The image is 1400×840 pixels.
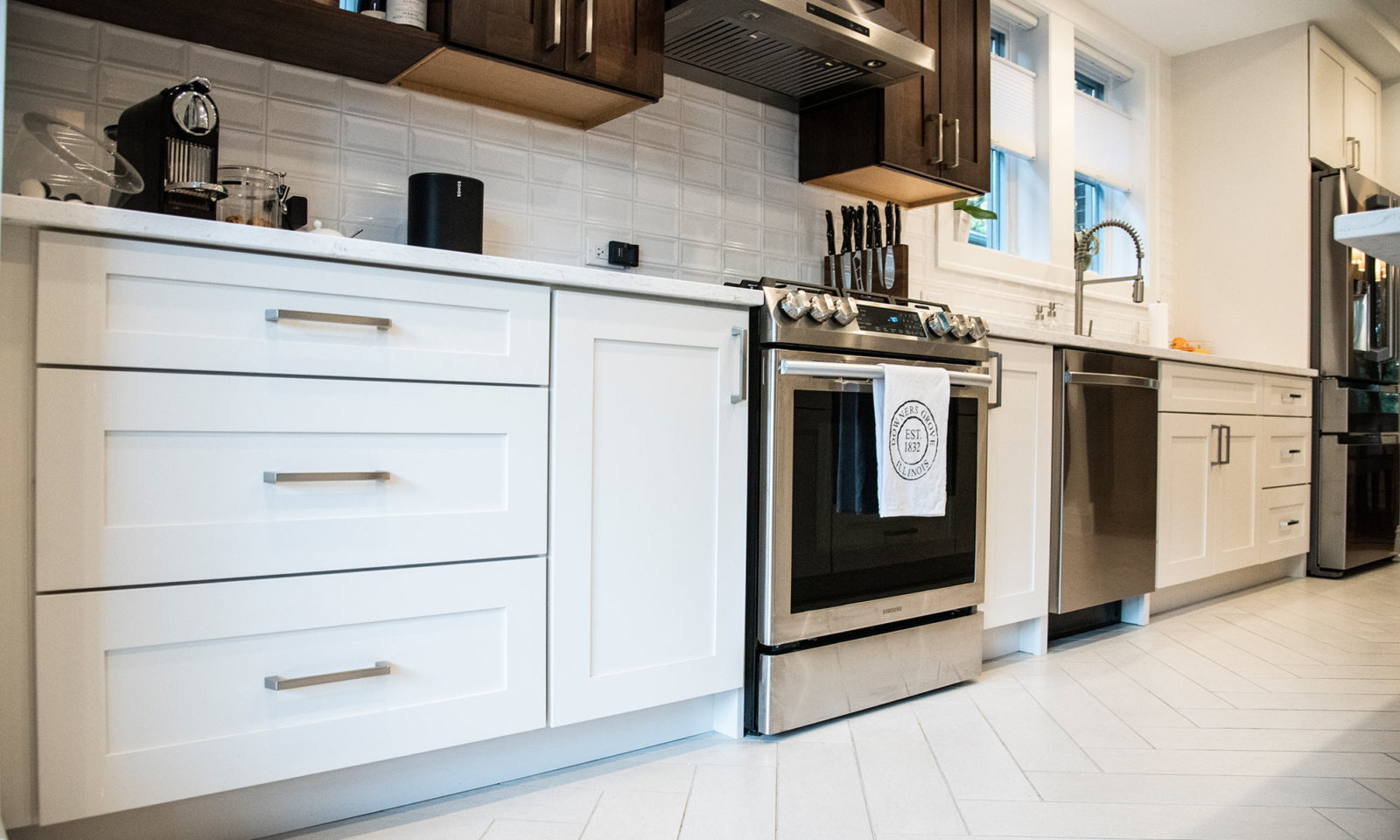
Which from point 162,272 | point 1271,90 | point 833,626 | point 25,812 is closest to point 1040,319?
point 1271,90

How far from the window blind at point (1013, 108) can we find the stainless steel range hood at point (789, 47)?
4.07 feet

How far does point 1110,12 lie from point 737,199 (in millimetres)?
2469

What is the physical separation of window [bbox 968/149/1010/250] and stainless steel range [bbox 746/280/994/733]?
62.5 inches

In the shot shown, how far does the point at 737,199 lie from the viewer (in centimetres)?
264

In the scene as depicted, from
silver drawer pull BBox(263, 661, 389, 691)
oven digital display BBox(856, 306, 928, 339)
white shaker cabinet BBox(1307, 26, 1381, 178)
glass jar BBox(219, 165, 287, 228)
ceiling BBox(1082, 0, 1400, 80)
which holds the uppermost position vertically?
ceiling BBox(1082, 0, 1400, 80)

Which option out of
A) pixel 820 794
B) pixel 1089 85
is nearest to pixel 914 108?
pixel 820 794

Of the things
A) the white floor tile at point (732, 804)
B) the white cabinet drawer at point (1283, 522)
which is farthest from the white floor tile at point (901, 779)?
the white cabinet drawer at point (1283, 522)

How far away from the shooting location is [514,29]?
1.83m

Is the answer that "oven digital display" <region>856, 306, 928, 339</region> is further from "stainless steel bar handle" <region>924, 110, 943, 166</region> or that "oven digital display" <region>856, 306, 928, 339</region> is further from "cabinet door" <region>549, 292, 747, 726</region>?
"stainless steel bar handle" <region>924, 110, 943, 166</region>

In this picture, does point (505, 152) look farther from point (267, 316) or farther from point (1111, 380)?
point (1111, 380)

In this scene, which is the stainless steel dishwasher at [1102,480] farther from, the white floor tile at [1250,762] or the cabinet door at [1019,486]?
the white floor tile at [1250,762]

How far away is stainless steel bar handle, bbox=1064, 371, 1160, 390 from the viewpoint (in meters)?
2.64

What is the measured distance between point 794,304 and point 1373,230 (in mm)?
982

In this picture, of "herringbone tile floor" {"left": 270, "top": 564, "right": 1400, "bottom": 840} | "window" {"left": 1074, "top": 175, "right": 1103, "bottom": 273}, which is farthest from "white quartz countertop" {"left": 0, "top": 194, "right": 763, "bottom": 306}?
"window" {"left": 1074, "top": 175, "right": 1103, "bottom": 273}
